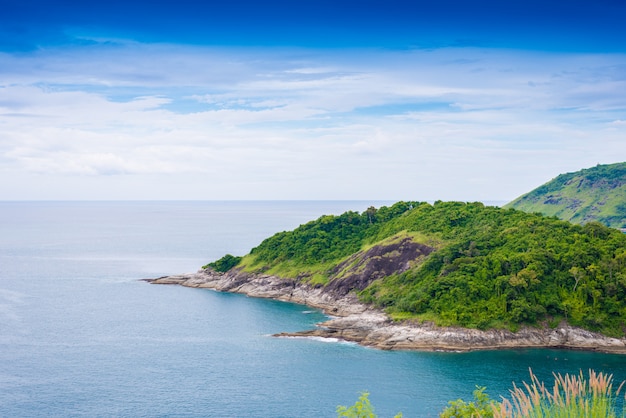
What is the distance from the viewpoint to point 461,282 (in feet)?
352

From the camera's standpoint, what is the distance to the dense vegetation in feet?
330

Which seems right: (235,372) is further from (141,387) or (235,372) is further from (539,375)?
(539,375)

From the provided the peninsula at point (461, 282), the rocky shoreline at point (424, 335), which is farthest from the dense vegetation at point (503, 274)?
the rocky shoreline at point (424, 335)

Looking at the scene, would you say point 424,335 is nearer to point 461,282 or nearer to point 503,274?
point 461,282

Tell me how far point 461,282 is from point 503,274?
27.7ft

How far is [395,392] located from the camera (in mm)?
77250

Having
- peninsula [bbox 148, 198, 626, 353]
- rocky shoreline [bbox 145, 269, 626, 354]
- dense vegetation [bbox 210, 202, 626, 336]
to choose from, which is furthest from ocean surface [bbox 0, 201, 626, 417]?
dense vegetation [bbox 210, 202, 626, 336]

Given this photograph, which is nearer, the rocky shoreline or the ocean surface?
the ocean surface

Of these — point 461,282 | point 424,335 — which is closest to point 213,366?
point 424,335

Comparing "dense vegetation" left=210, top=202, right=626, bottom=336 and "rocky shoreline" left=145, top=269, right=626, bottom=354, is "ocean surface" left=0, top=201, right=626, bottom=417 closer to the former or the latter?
"rocky shoreline" left=145, top=269, right=626, bottom=354

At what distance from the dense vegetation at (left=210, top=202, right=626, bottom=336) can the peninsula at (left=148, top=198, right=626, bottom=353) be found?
0.65 ft

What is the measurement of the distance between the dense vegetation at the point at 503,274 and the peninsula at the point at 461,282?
0.65 ft

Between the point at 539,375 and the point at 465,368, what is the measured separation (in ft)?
33.8

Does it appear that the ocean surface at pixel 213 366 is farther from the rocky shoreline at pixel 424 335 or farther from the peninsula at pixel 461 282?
the peninsula at pixel 461 282
